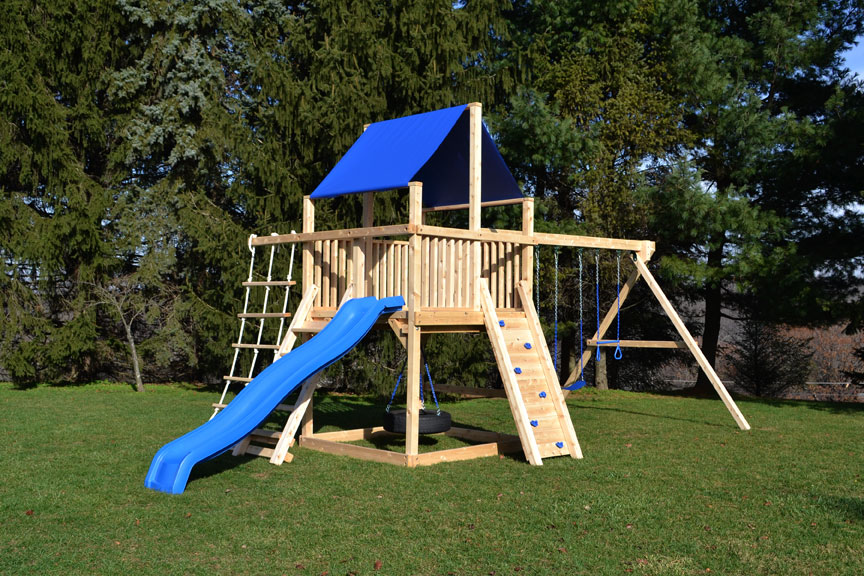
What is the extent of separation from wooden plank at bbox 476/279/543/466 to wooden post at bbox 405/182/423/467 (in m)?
0.89

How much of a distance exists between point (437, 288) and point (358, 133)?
7.47 metres

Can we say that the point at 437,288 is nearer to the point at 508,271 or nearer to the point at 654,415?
the point at 508,271

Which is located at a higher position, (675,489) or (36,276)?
(36,276)

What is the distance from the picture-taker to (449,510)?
6539mm

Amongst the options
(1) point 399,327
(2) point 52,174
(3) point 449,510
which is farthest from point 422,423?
(2) point 52,174

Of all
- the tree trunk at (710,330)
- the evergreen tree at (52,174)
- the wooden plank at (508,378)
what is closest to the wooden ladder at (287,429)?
the wooden plank at (508,378)

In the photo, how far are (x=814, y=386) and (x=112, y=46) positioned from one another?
19.1m

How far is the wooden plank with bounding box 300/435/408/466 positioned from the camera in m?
8.56

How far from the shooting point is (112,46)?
58.5 ft

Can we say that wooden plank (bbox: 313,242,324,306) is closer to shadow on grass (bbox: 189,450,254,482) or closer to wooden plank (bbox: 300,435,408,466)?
wooden plank (bbox: 300,435,408,466)

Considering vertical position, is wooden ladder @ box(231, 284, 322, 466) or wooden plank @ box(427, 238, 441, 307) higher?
wooden plank @ box(427, 238, 441, 307)

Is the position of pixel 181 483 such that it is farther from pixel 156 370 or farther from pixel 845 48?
pixel 845 48

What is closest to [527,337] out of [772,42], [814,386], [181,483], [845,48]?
[181,483]

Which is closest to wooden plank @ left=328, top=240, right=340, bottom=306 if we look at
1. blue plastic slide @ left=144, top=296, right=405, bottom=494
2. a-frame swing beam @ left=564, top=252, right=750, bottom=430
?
blue plastic slide @ left=144, top=296, right=405, bottom=494
